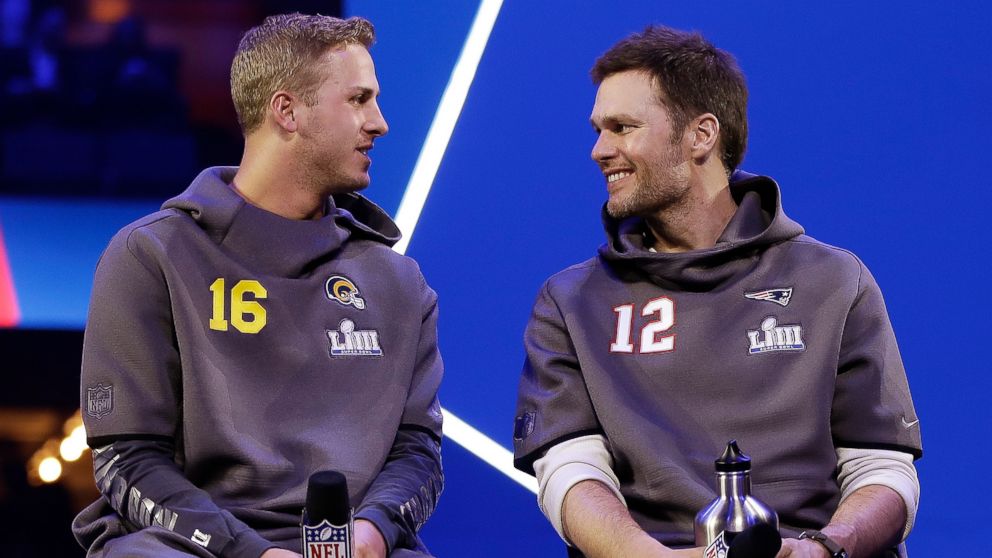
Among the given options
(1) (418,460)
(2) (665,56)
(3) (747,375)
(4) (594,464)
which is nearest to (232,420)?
(1) (418,460)

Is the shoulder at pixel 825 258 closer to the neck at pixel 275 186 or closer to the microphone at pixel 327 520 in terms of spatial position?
the neck at pixel 275 186

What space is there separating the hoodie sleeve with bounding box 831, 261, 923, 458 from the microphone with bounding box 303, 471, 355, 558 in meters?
1.24

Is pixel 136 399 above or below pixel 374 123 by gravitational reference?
below

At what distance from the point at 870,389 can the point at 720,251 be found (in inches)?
15.7

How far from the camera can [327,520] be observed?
5.82 ft

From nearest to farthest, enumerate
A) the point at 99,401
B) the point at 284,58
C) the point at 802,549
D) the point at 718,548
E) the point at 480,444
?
1. the point at 718,548
2. the point at 802,549
3. the point at 99,401
4. the point at 284,58
5. the point at 480,444

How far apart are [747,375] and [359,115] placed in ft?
3.32

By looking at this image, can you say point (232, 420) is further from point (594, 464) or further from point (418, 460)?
point (594, 464)

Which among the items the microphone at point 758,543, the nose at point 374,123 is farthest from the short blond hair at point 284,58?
the microphone at point 758,543

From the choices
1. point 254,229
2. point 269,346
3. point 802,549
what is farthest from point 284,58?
point 802,549

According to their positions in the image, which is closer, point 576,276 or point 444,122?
point 576,276

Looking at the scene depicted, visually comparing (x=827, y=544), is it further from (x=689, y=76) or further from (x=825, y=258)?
(x=689, y=76)

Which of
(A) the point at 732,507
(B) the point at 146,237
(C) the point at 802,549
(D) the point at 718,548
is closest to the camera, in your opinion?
(D) the point at 718,548

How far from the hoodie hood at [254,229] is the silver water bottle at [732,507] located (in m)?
1.07
